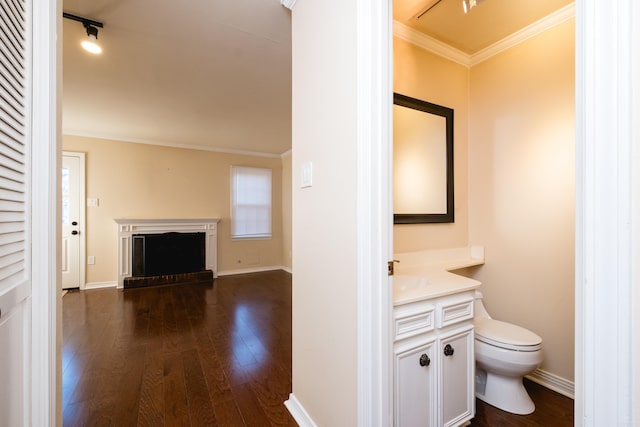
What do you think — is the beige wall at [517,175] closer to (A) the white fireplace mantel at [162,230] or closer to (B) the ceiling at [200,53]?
(B) the ceiling at [200,53]

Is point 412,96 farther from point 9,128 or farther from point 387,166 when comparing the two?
point 9,128

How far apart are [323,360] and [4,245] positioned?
4.03 ft

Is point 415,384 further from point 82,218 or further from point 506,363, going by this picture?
point 82,218

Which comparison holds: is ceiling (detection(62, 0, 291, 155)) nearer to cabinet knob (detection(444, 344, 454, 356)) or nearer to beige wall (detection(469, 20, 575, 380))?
beige wall (detection(469, 20, 575, 380))

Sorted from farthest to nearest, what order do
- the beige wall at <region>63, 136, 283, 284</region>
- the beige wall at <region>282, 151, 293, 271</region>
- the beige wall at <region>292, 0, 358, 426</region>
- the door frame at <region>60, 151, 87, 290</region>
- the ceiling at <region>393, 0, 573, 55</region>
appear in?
the beige wall at <region>282, 151, 293, 271</region>, the beige wall at <region>63, 136, 283, 284</region>, the door frame at <region>60, 151, 87, 290</region>, the ceiling at <region>393, 0, 573, 55</region>, the beige wall at <region>292, 0, 358, 426</region>

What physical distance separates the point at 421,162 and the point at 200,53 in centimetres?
196

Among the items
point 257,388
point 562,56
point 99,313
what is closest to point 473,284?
point 257,388

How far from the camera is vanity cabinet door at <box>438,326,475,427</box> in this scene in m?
1.30

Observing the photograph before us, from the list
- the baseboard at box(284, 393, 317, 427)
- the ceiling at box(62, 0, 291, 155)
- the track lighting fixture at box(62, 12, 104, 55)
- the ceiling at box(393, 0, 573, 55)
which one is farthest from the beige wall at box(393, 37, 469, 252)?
the track lighting fixture at box(62, 12, 104, 55)

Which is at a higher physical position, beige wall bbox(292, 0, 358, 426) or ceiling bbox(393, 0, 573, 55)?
ceiling bbox(393, 0, 573, 55)

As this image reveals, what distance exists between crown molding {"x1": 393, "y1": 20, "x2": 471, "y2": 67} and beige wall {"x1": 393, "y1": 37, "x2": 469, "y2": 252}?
0.03 meters

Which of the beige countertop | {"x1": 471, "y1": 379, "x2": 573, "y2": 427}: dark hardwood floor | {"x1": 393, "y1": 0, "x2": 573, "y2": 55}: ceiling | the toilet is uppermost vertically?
{"x1": 393, "y1": 0, "x2": 573, "y2": 55}: ceiling

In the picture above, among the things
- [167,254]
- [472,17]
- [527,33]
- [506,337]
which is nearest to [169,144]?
[167,254]

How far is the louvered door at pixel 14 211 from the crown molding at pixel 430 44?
189 cm
